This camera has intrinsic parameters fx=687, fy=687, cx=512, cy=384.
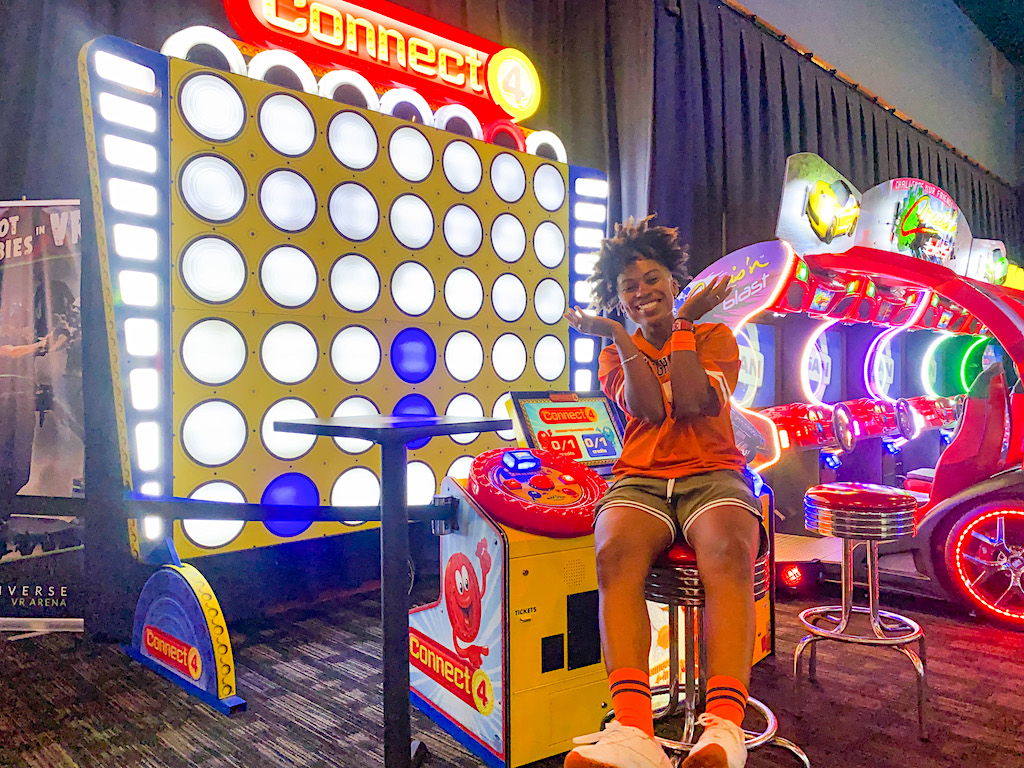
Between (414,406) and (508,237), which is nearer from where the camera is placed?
(414,406)

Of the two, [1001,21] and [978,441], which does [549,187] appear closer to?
[978,441]

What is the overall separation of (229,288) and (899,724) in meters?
2.61

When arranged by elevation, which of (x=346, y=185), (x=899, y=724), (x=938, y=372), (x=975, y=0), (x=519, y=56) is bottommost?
(x=899, y=724)

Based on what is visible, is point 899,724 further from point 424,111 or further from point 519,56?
point 519,56

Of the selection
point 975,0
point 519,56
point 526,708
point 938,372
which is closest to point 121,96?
point 519,56

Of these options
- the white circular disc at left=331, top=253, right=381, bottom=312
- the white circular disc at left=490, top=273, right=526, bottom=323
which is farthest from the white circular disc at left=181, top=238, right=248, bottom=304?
the white circular disc at left=490, top=273, right=526, bottom=323

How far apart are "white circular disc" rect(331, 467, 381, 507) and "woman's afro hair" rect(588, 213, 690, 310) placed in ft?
4.74

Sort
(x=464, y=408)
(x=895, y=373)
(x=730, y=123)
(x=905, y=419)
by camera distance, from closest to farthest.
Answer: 1. (x=464, y=408)
2. (x=905, y=419)
3. (x=730, y=123)
4. (x=895, y=373)

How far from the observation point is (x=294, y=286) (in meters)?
2.75

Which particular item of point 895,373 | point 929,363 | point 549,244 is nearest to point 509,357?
point 549,244

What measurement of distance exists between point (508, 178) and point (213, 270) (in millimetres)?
1520

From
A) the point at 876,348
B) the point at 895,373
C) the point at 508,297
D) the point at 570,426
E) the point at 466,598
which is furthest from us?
the point at 895,373

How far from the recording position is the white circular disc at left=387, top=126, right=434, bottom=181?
304cm

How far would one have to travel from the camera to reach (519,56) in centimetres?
350
